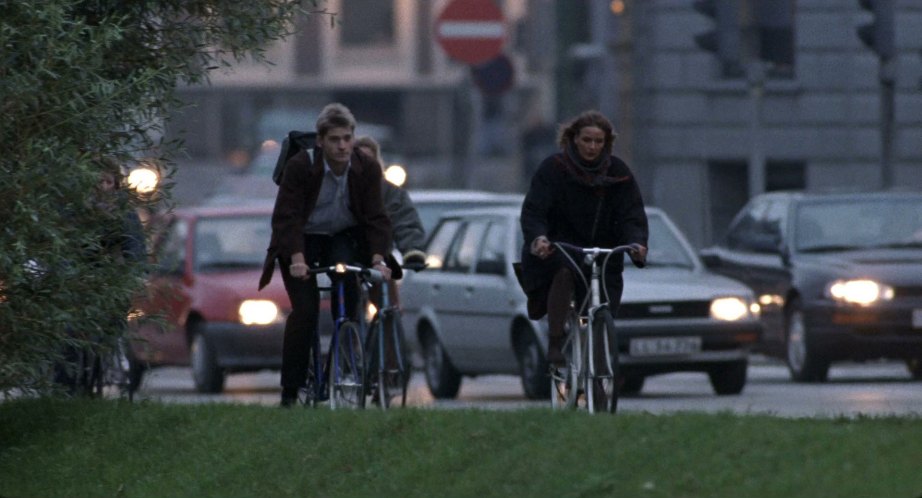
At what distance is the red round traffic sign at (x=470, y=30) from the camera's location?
2322 centimetres

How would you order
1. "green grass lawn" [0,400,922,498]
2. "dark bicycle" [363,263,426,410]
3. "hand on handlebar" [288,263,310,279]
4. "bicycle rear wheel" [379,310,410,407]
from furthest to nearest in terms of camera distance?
"bicycle rear wheel" [379,310,410,407] < "dark bicycle" [363,263,426,410] < "hand on handlebar" [288,263,310,279] < "green grass lawn" [0,400,922,498]

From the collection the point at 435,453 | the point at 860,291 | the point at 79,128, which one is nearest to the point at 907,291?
the point at 860,291

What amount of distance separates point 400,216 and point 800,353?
19.3 ft

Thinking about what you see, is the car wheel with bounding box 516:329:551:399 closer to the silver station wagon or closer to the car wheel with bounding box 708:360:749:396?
the silver station wagon

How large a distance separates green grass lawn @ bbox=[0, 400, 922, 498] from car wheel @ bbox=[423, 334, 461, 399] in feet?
22.7

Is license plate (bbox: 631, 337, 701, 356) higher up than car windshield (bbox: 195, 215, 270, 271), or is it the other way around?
car windshield (bbox: 195, 215, 270, 271)

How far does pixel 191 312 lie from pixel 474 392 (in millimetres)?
2517

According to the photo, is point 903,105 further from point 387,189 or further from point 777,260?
point 387,189

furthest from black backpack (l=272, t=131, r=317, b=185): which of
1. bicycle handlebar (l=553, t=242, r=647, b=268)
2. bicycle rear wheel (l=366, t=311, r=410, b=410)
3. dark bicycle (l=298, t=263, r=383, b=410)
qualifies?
bicycle handlebar (l=553, t=242, r=647, b=268)

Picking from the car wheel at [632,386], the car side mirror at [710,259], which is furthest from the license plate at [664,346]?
the car side mirror at [710,259]

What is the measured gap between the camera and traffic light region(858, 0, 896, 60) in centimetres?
2033

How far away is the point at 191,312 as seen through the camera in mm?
19547

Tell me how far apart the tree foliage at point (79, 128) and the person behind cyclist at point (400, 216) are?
243 cm

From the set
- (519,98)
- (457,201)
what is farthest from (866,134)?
(519,98)
